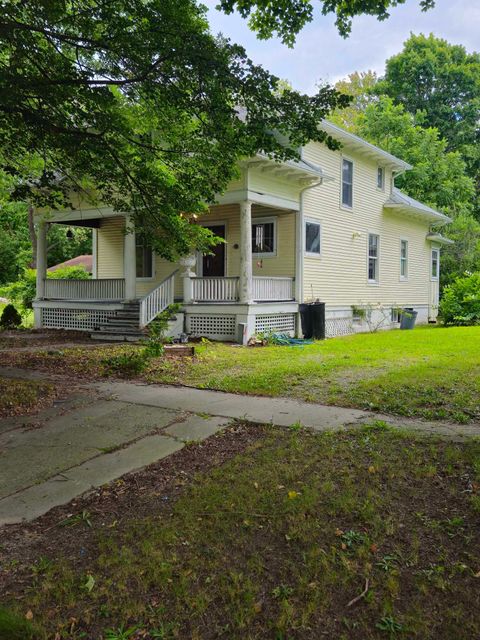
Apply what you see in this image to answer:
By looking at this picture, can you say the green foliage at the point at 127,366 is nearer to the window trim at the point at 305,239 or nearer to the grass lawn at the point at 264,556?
the grass lawn at the point at 264,556

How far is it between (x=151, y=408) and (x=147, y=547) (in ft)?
11.1

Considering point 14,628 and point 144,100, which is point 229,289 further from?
point 14,628

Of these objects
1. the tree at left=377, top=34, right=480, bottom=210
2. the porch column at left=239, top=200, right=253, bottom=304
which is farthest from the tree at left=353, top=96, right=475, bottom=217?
the porch column at left=239, top=200, right=253, bottom=304

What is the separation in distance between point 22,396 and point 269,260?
10138 mm

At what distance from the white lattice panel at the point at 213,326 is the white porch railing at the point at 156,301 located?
897 millimetres

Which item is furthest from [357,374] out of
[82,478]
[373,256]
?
[373,256]

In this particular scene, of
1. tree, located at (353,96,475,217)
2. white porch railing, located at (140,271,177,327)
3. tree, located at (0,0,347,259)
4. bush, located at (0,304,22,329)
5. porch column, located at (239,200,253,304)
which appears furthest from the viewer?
tree, located at (353,96,475,217)

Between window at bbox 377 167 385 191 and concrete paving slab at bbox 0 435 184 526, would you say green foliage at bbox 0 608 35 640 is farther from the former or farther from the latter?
window at bbox 377 167 385 191

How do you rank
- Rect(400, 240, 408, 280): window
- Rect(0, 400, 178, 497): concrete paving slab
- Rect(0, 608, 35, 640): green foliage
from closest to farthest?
Rect(0, 608, 35, 640): green foliage
Rect(0, 400, 178, 497): concrete paving slab
Rect(400, 240, 408, 280): window

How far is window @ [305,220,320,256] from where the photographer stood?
15297 mm

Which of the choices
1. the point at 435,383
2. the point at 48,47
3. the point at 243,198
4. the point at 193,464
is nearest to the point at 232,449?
the point at 193,464

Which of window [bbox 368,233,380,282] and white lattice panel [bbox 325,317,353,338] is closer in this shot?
white lattice panel [bbox 325,317,353,338]

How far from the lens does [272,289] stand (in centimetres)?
1405

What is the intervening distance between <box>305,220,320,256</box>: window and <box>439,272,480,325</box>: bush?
7.28 meters
